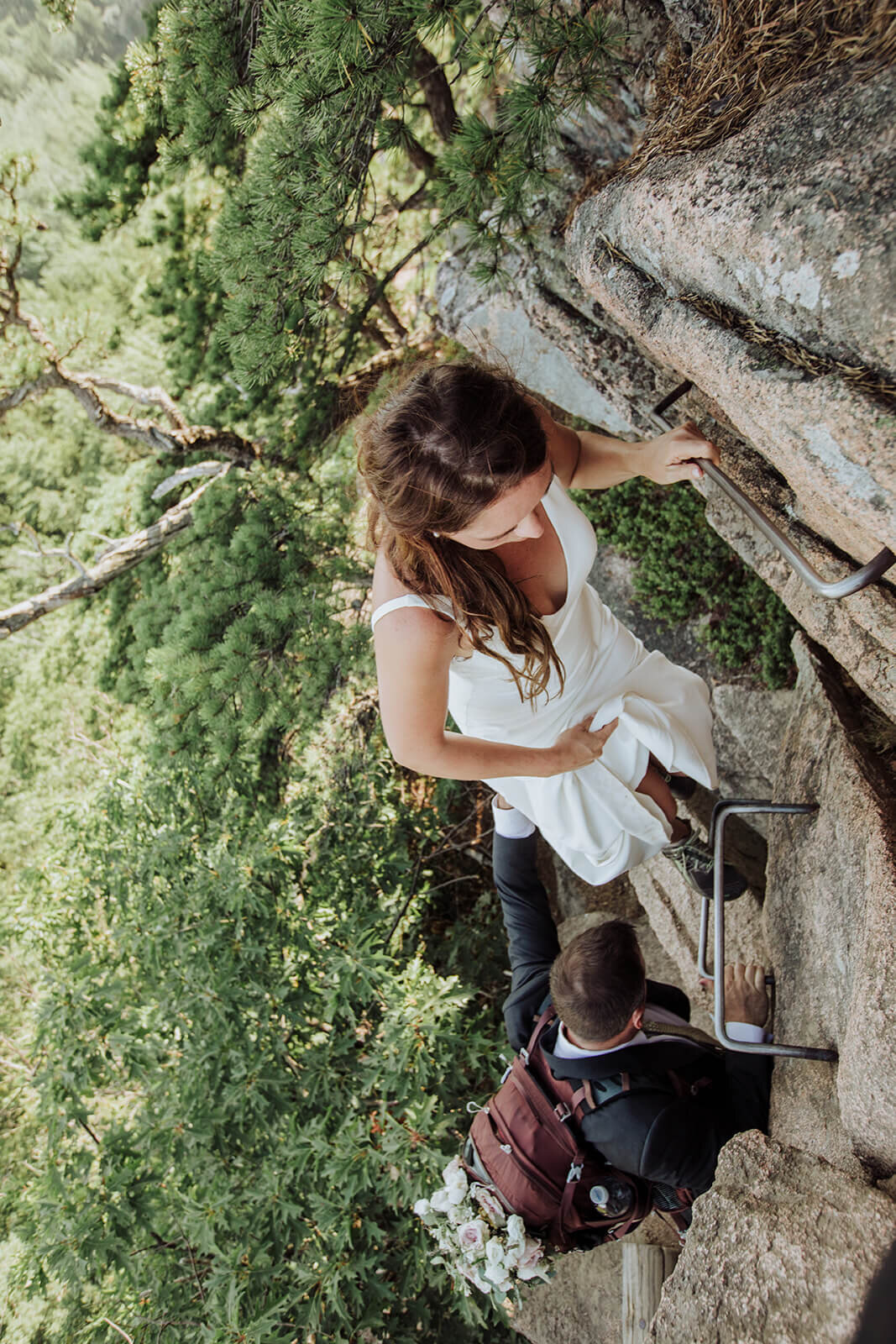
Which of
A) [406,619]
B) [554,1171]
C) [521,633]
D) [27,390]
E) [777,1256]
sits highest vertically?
[27,390]

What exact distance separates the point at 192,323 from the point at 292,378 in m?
1.57

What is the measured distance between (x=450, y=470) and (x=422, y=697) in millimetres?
634

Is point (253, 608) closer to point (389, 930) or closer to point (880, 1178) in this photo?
point (389, 930)

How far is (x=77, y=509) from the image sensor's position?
15.7m

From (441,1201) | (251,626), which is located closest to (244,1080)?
(441,1201)

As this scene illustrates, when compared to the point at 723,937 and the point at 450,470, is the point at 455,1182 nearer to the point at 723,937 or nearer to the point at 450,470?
the point at 723,937

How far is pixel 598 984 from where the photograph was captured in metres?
2.78

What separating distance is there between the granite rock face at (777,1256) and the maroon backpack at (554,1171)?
68 centimetres

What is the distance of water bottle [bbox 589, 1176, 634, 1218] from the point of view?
2.74 m

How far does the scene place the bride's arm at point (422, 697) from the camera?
2.24m

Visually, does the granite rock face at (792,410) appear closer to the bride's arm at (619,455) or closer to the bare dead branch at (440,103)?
the bride's arm at (619,455)

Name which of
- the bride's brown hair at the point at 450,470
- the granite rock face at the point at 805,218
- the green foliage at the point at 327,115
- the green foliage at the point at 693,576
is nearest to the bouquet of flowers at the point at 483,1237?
the bride's brown hair at the point at 450,470

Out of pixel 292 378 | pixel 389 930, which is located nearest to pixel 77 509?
pixel 292 378

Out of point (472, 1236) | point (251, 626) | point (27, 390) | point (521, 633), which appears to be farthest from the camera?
point (27, 390)
